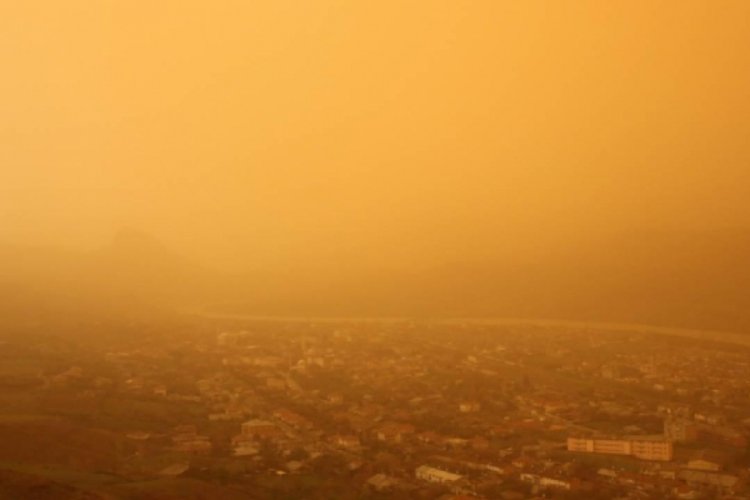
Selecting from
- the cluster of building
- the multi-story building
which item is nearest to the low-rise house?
the cluster of building

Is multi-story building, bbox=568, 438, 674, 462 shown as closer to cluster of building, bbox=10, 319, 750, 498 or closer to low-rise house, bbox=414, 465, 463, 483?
cluster of building, bbox=10, 319, 750, 498

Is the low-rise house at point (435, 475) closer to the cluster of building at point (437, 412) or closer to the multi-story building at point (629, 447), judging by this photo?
the cluster of building at point (437, 412)

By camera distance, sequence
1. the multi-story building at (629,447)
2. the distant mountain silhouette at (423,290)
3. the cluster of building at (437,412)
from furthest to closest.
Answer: the distant mountain silhouette at (423,290) → the multi-story building at (629,447) → the cluster of building at (437,412)

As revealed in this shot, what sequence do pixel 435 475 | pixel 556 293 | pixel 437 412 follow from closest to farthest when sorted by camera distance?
1. pixel 435 475
2. pixel 437 412
3. pixel 556 293

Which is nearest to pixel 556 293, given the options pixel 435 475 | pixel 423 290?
pixel 423 290

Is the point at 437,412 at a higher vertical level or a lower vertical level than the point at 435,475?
higher

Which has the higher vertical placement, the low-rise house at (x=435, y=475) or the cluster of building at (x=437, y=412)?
the cluster of building at (x=437, y=412)

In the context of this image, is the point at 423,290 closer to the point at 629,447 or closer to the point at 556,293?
the point at 556,293

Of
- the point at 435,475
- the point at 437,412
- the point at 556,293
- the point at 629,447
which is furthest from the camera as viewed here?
the point at 556,293

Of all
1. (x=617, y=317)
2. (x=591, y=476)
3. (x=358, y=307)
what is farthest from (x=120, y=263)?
(x=591, y=476)

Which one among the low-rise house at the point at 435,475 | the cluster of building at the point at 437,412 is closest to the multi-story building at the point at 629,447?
the cluster of building at the point at 437,412

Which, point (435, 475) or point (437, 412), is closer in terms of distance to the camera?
point (435, 475)

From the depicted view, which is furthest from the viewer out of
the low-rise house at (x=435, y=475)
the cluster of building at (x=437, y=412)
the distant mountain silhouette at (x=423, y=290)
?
the distant mountain silhouette at (x=423, y=290)
